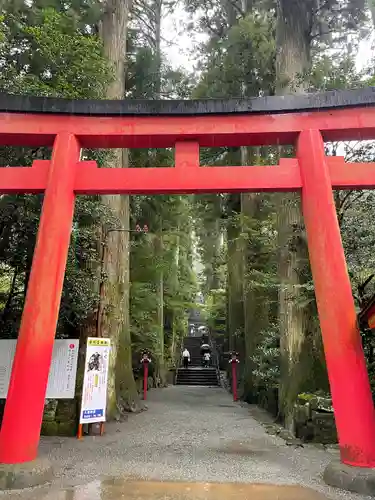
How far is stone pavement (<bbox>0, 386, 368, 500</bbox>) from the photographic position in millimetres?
4148

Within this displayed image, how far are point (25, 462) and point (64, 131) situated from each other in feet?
14.1

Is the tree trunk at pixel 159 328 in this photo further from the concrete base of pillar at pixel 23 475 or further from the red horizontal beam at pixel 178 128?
the concrete base of pillar at pixel 23 475

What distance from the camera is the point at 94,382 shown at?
6.84m

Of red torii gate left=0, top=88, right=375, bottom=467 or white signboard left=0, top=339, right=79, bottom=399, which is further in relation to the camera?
white signboard left=0, top=339, right=79, bottom=399

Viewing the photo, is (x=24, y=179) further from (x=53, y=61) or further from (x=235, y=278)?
(x=235, y=278)

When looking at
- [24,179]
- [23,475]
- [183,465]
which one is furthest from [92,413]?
[24,179]

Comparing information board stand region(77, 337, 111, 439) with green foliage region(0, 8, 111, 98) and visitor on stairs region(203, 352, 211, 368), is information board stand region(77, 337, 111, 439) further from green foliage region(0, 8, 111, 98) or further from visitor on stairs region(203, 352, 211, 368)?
visitor on stairs region(203, 352, 211, 368)

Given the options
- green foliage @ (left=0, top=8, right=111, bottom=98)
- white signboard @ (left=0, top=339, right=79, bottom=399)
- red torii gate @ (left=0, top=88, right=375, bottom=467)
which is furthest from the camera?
green foliage @ (left=0, top=8, right=111, bottom=98)

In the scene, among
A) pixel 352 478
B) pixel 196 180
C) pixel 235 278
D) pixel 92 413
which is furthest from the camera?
pixel 235 278

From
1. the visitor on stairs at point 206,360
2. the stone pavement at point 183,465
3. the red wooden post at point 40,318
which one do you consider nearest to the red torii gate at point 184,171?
the red wooden post at point 40,318

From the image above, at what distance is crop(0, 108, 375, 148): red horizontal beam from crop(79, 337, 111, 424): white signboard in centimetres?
348

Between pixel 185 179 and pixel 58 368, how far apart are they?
3972mm

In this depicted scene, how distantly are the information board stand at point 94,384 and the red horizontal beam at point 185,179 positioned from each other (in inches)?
114

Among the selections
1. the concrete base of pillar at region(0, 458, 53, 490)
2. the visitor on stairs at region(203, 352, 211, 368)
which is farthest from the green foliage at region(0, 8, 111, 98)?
the visitor on stairs at region(203, 352, 211, 368)
